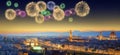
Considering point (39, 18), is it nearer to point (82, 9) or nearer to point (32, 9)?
point (32, 9)

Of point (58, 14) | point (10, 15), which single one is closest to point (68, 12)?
point (58, 14)

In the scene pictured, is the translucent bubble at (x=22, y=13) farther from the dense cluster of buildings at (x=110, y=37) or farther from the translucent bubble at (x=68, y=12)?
the dense cluster of buildings at (x=110, y=37)

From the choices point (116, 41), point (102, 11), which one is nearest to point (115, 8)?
point (102, 11)

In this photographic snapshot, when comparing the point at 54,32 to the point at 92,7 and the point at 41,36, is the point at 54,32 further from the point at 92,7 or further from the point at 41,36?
the point at 92,7

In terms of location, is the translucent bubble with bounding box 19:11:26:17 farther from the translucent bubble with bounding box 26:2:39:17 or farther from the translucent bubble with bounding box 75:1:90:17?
the translucent bubble with bounding box 75:1:90:17

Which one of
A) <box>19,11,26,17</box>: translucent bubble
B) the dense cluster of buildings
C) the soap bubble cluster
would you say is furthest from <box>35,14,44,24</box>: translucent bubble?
the dense cluster of buildings

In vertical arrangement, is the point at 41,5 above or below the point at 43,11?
above
